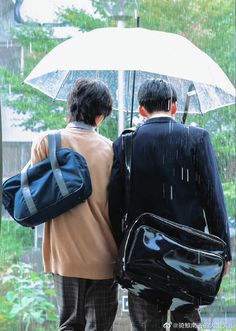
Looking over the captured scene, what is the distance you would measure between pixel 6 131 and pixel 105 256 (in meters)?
1.71

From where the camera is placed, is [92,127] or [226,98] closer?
[92,127]

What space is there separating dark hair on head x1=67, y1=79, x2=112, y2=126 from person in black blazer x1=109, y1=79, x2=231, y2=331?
→ 192 millimetres

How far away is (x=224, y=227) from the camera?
2350mm

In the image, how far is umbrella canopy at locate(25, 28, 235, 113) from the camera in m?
2.50

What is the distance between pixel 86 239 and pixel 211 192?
534 mm

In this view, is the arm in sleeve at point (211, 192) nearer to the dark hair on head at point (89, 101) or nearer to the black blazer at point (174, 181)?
the black blazer at point (174, 181)

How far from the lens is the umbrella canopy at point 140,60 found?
8.21 feet

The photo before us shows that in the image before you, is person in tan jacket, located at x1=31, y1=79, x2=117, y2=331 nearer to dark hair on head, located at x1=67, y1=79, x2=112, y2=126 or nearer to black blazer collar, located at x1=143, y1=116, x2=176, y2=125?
dark hair on head, located at x1=67, y1=79, x2=112, y2=126

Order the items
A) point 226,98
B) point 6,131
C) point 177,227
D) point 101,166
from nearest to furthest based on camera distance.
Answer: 1. point 177,227
2. point 101,166
3. point 226,98
4. point 6,131

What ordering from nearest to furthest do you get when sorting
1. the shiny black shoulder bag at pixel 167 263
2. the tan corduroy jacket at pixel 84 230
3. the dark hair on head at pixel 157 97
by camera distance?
1. the shiny black shoulder bag at pixel 167 263
2. the tan corduroy jacket at pixel 84 230
3. the dark hair on head at pixel 157 97

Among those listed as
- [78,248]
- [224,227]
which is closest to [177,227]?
[224,227]

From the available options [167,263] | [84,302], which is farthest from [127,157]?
[84,302]

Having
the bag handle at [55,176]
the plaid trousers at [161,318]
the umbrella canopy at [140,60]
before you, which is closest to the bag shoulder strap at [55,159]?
the bag handle at [55,176]

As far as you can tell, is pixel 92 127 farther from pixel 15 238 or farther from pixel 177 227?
pixel 15 238
